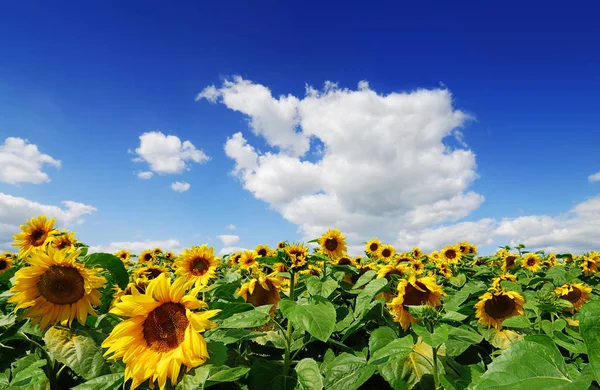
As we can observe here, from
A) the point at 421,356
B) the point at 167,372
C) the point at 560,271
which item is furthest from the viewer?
the point at 560,271

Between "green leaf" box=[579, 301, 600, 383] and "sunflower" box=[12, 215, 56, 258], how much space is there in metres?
7.54

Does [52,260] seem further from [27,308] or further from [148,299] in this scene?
[148,299]

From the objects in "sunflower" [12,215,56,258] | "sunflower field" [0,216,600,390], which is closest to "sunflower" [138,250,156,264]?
"sunflower" [12,215,56,258]

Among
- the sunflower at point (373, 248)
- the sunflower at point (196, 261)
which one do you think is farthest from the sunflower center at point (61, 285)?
the sunflower at point (373, 248)

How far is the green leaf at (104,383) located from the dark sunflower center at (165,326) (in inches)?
12.9

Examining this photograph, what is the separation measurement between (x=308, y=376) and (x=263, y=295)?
1.71m

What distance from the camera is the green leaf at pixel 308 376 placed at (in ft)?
10.1

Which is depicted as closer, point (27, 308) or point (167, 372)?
point (167, 372)

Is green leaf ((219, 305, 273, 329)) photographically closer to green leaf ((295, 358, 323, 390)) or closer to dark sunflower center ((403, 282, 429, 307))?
green leaf ((295, 358, 323, 390))

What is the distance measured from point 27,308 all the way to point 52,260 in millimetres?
533

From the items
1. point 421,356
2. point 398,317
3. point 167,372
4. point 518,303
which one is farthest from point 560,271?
point 167,372

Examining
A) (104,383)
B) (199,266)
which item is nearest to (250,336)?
(104,383)

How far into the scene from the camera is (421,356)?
136 inches

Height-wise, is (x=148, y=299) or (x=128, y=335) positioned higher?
(x=148, y=299)
